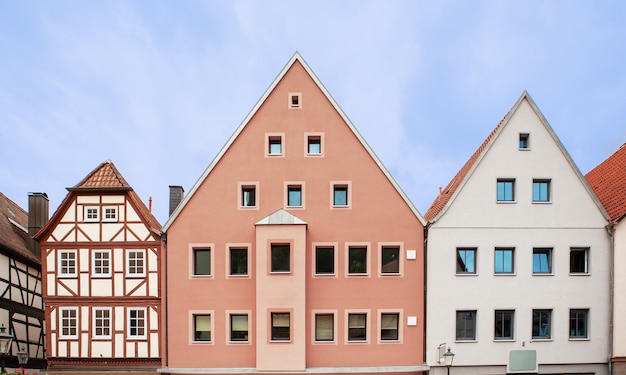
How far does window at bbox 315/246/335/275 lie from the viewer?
18.7 m

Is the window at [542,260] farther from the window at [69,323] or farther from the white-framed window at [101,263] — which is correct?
the window at [69,323]

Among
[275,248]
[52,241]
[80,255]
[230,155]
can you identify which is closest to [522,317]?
[275,248]

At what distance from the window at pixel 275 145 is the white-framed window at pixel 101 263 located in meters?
8.49

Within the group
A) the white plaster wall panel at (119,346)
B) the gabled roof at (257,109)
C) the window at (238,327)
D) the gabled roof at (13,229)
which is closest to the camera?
the white plaster wall panel at (119,346)

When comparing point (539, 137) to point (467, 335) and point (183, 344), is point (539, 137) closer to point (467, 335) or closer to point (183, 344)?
point (467, 335)

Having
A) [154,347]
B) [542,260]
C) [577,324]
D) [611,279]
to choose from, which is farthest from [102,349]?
[611,279]

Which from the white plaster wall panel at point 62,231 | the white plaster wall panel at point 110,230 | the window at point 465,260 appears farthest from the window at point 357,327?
the white plaster wall panel at point 62,231

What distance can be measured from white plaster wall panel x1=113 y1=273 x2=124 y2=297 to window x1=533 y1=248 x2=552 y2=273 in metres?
18.2

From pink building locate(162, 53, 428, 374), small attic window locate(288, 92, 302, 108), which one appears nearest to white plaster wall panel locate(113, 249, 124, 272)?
pink building locate(162, 53, 428, 374)

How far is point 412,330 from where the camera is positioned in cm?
1844

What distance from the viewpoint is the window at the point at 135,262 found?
61.4ft

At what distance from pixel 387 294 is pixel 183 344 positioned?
9.19 m

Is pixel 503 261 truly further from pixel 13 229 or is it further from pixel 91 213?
pixel 13 229

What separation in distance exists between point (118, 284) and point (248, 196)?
6.87 m
